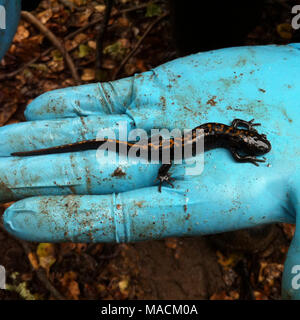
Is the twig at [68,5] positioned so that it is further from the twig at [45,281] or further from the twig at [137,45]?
the twig at [45,281]

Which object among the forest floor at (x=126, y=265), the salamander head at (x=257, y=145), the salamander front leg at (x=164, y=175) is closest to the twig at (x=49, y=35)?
the forest floor at (x=126, y=265)

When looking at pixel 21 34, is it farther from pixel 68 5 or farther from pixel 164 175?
Answer: pixel 164 175

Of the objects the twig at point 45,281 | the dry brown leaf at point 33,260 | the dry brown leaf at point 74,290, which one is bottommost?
the dry brown leaf at point 74,290

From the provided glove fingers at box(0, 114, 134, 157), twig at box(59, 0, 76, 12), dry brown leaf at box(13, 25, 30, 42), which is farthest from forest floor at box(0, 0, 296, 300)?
twig at box(59, 0, 76, 12)
